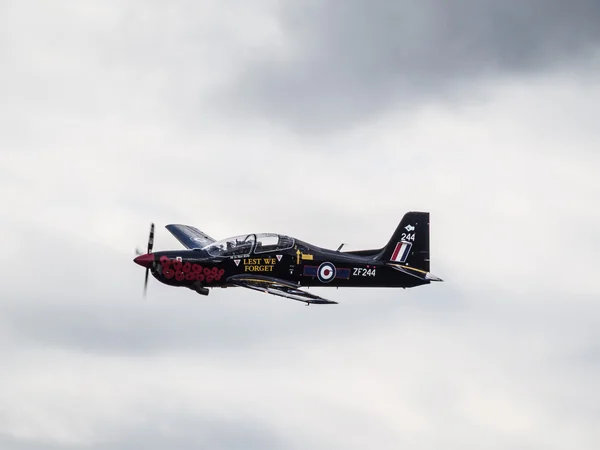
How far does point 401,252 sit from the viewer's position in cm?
6638

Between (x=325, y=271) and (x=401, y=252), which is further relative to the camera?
(x=401, y=252)

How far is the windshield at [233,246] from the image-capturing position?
206 feet

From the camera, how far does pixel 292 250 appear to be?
210ft

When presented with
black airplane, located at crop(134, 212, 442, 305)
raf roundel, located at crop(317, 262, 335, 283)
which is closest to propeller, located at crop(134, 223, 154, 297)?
black airplane, located at crop(134, 212, 442, 305)

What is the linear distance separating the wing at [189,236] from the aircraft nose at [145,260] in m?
6.71

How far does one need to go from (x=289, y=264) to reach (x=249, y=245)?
2380 mm

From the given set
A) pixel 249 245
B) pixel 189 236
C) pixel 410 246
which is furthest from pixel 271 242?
pixel 189 236

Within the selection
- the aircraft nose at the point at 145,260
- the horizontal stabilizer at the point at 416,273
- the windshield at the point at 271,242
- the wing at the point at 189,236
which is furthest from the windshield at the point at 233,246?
the horizontal stabilizer at the point at 416,273

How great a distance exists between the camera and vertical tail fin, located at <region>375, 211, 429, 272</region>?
66.3 metres

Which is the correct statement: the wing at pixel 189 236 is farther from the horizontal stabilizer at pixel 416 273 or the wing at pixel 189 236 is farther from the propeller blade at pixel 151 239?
the horizontal stabilizer at pixel 416 273

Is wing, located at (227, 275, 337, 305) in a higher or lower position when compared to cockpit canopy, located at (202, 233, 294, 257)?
lower

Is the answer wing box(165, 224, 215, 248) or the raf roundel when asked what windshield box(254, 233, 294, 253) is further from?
wing box(165, 224, 215, 248)

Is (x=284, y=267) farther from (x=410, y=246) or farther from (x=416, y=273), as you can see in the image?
(x=416, y=273)

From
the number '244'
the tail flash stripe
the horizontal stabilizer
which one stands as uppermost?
the tail flash stripe
